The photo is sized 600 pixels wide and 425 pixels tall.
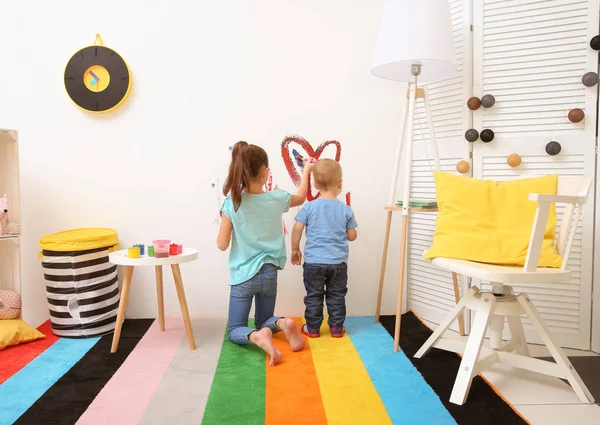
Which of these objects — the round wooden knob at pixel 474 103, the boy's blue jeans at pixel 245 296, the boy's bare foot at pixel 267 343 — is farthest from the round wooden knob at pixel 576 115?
the boy's bare foot at pixel 267 343

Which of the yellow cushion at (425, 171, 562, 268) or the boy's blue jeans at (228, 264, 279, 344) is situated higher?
the yellow cushion at (425, 171, 562, 268)

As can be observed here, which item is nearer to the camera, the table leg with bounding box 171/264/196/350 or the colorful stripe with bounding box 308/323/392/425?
the colorful stripe with bounding box 308/323/392/425

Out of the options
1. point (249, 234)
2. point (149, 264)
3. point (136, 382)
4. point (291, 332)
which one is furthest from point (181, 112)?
point (136, 382)

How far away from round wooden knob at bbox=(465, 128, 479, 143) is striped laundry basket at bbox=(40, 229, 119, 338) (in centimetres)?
199

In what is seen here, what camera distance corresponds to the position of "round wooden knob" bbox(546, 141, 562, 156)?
2357 mm

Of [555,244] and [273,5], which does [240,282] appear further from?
[273,5]

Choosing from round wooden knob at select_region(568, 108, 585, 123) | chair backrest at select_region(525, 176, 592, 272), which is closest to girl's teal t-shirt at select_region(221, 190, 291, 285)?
chair backrest at select_region(525, 176, 592, 272)

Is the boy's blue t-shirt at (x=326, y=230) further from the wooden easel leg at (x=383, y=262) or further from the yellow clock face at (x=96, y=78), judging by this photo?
the yellow clock face at (x=96, y=78)

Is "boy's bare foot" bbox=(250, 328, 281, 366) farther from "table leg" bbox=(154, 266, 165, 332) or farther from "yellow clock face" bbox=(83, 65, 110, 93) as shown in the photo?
"yellow clock face" bbox=(83, 65, 110, 93)

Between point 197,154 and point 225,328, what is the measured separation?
101cm

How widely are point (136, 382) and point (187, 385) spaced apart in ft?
0.70

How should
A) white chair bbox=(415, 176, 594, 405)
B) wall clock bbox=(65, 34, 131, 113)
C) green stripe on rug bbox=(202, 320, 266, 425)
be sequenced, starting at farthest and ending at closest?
wall clock bbox=(65, 34, 131, 113) < white chair bbox=(415, 176, 594, 405) < green stripe on rug bbox=(202, 320, 266, 425)

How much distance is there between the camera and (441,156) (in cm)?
275

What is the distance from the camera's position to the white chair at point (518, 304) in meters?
1.73
